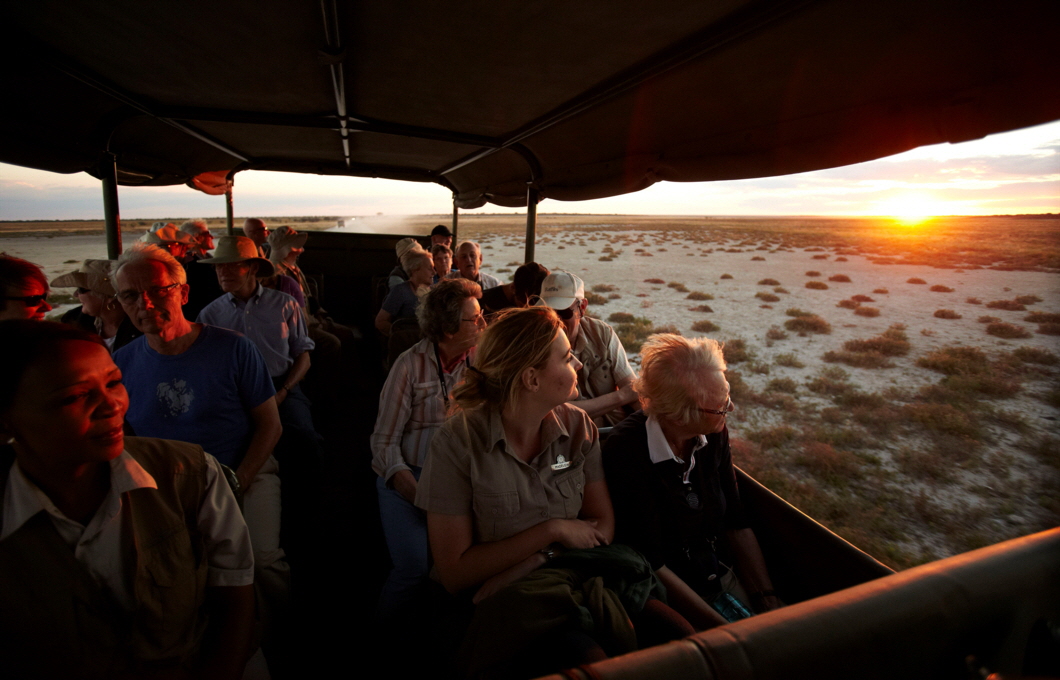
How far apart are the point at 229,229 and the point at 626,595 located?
8232mm

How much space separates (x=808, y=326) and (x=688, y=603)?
19.7 metres

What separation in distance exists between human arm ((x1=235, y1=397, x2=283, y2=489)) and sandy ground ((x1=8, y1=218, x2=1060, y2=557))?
596 centimetres

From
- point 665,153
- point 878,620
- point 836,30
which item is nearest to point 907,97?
point 836,30

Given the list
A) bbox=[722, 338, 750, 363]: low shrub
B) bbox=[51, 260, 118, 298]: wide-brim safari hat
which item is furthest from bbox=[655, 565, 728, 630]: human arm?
bbox=[722, 338, 750, 363]: low shrub

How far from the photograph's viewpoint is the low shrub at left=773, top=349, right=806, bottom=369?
45.3ft

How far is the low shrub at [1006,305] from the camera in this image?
23.0m

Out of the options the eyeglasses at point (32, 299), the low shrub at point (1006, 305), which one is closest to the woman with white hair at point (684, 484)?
the eyeglasses at point (32, 299)

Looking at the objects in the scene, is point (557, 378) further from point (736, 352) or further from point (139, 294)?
point (736, 352)

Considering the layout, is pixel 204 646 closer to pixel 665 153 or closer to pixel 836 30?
pixel 836 30

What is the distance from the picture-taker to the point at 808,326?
1867 cm

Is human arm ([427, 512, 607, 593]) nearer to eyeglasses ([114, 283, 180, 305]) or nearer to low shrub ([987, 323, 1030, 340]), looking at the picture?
eyeglasses ([114, 283, 180, 305])

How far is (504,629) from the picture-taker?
1281 mm

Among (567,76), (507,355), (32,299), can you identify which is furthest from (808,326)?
(32,299)

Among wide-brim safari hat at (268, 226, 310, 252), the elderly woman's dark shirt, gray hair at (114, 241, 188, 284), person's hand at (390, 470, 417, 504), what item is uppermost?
wide-brim safari hat at (268, 226, 310, 252)
